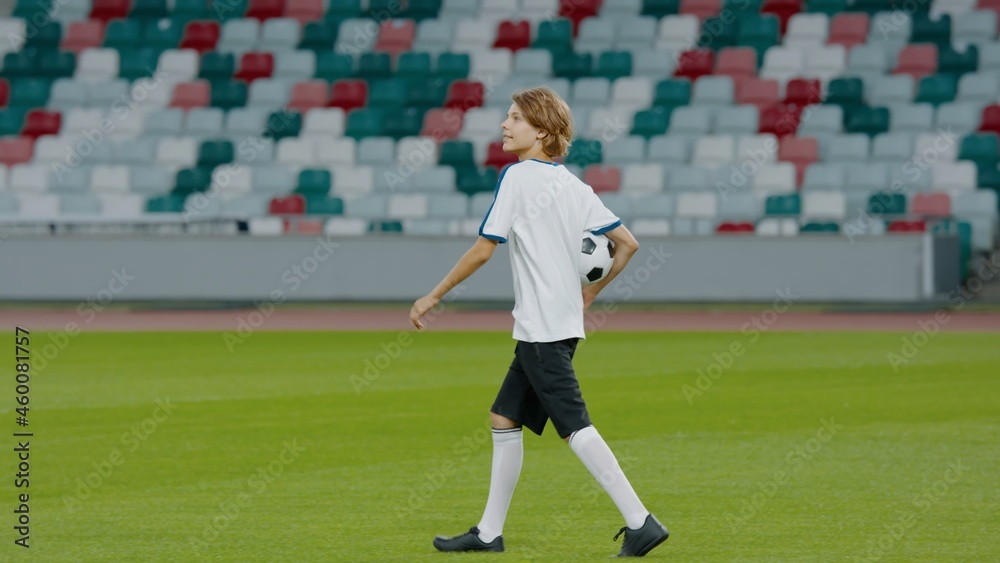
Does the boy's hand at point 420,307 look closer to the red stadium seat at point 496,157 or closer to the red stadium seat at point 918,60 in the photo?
the red stadium seat at point 496,157

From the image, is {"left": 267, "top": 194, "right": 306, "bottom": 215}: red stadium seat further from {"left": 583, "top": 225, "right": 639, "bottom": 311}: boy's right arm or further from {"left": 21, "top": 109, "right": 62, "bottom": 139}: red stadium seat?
{"left": 583, "top": 225, "right": 639, "bottom": 311}: boy's right arm

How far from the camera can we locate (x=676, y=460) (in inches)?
370

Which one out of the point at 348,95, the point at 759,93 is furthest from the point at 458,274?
the point at 348,95

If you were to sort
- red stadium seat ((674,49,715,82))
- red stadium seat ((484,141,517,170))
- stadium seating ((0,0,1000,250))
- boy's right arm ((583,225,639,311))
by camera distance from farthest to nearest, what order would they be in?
red stadium seat ((674,49,715,82)) < red stadium seat ((484,141,517,170)) < stadium seating ((0,0,1000,250)) < boy's right arm ((583,225,639,311))

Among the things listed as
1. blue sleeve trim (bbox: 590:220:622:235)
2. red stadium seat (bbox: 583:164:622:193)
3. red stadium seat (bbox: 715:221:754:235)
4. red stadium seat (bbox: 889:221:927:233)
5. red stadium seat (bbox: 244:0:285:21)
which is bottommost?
red stadium seat (bbox: 715:221:754:235)

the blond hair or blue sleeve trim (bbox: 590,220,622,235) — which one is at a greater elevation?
the blond hair

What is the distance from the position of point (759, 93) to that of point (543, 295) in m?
23.7

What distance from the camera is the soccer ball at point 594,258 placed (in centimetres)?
652

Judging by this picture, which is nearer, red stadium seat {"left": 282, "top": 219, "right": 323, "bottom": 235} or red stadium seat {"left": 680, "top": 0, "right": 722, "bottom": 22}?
red stadium seat {"left": 282, "top": 219, "right": 323, "bottom": 235}

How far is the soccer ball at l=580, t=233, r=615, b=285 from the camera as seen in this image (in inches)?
257

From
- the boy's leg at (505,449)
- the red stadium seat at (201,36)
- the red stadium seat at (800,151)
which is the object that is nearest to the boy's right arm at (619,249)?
the boy's leg at (505,449)

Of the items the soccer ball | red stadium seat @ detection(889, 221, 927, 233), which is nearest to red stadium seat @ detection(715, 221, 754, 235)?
red stadium seat @ detection(889, 221, 927, 233)

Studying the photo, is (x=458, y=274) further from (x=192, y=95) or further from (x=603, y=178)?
(x=192, y=95)

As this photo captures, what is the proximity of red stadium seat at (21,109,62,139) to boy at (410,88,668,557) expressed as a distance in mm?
26927
